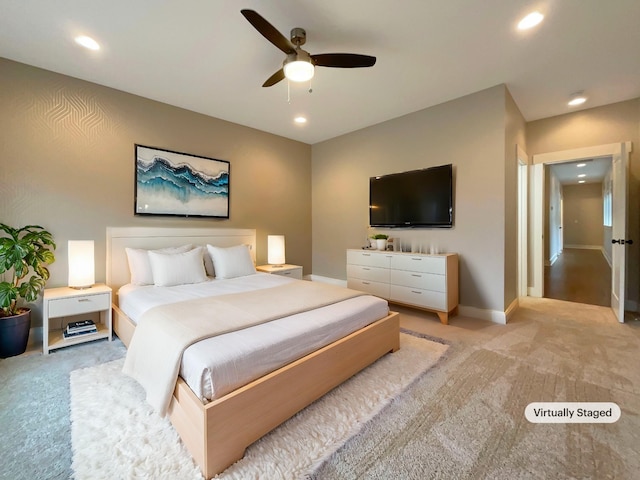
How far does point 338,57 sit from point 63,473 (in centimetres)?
302

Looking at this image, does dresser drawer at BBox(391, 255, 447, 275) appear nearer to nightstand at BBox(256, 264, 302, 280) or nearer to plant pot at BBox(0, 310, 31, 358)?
nightstand at BBox(256, 264, 302, 280)

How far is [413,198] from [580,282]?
421 centimetres

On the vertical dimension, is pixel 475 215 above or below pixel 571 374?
above

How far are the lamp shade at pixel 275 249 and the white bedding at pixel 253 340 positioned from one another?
177 centimetres

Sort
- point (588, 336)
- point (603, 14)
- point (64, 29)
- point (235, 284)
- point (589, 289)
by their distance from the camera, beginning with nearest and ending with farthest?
point (603, 14)
point (64, 29)
point (588, 336)
point (235, 284)
point (589, 289)

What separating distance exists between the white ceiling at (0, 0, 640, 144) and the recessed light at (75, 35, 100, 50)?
0.20 feet

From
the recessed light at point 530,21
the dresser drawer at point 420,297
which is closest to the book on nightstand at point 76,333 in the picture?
the dresser drawer at point 420,297

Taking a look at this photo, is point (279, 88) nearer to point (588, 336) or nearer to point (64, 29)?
point (64, 29)

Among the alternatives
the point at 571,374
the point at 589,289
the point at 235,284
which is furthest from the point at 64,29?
the point at 589,289

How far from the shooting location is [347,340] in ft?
6.42

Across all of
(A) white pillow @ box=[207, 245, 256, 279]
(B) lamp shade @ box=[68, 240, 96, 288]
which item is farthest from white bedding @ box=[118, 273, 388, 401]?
(A) white pillow @ box=[207, 245, 256, 279]

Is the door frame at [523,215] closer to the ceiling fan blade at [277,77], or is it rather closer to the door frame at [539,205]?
the door frame at [539,205]

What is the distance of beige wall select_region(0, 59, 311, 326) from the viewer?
8.72 feet

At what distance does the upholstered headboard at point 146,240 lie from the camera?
3.14m
